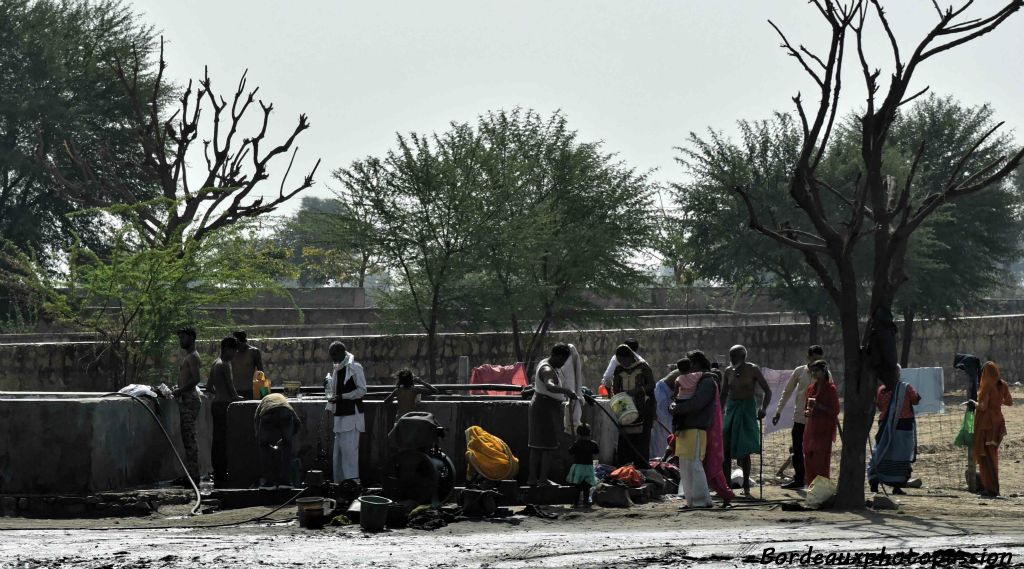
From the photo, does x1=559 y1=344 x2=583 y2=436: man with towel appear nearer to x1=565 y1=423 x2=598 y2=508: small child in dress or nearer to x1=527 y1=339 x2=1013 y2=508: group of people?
x1=527 y1=339 x2=1013 y2=508: group of people

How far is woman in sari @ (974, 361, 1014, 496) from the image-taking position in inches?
575

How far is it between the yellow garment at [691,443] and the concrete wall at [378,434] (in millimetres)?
1767

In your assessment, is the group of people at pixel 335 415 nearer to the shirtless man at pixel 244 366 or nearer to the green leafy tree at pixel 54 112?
the shirtless man at pixel 244 366

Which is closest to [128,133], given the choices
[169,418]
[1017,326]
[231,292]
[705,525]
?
[231,292]

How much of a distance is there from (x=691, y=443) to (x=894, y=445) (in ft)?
10.4

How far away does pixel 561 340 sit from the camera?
1182 inches

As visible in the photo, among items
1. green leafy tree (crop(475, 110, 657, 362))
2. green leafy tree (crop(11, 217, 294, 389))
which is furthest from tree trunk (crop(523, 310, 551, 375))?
green leafy tree (crop(11, 217, 294, 389))

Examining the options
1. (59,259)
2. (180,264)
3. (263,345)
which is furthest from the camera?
(59,259)

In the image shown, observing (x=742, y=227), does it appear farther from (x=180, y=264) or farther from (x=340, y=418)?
(x=340, y=418)

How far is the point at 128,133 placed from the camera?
124ft

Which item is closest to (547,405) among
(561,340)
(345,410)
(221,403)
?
(345,410)

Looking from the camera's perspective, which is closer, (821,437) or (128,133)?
(821,437)

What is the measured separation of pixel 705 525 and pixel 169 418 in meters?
6.71

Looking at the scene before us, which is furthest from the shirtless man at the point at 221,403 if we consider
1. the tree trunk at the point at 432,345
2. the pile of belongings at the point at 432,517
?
the tree trunk at the point at 432,345
